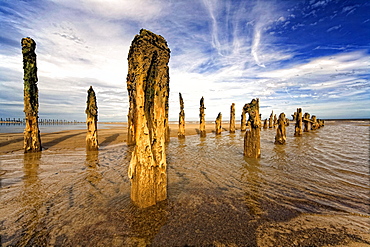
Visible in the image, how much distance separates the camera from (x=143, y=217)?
341 centimetres

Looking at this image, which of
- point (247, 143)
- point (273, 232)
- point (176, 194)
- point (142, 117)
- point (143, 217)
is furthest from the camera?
point (247, 143)

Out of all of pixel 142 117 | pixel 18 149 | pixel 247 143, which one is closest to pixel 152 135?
pixel 142 117

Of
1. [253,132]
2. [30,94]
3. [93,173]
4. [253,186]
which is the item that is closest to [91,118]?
[30,94]

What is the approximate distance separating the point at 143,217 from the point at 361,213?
4661 millimetres

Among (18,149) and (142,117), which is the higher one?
(142,117)

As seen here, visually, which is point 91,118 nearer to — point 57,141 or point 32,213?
point 57,141

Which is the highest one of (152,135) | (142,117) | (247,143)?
(142,117)

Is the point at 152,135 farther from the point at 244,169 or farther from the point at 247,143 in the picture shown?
the point at 247,143

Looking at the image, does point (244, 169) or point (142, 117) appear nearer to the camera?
point (142, 117)

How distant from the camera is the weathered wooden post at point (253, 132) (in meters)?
8.62

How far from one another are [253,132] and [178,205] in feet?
20.3

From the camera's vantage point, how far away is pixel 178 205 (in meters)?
4.02

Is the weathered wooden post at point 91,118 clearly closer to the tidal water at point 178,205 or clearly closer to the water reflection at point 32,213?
the tidal water at point 178,205

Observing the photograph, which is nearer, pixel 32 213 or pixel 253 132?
pixel 32 213
